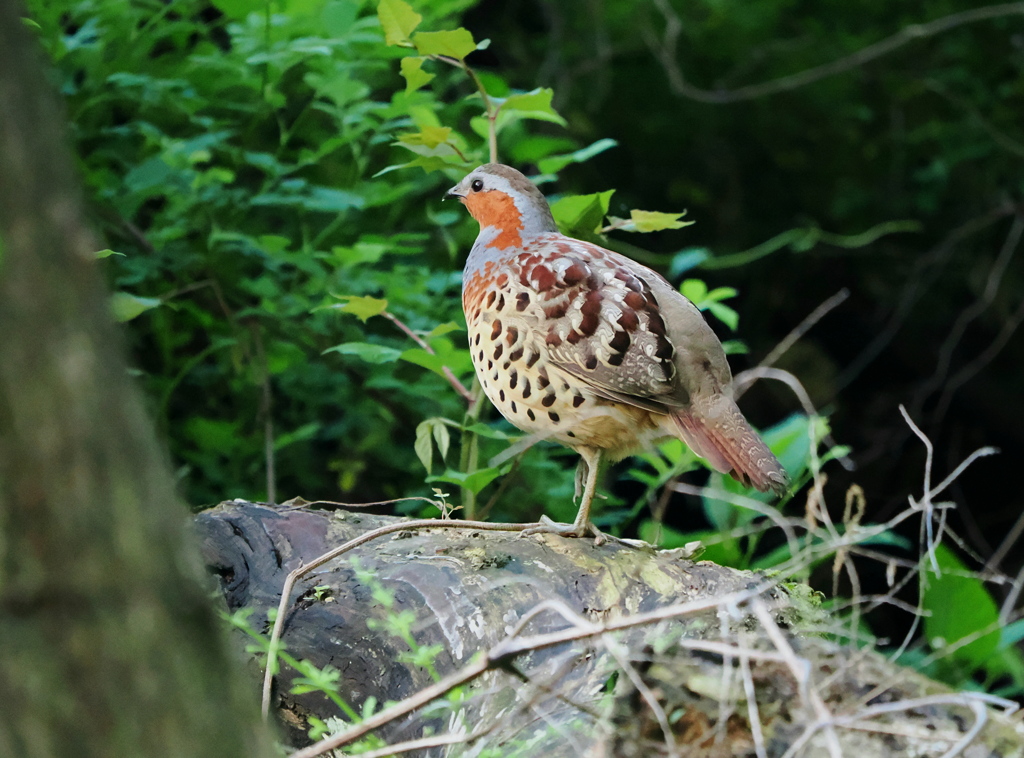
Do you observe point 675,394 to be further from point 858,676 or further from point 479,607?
point 858,676

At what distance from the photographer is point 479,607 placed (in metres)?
1.87

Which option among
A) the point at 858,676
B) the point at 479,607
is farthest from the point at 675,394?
the point at 858,676

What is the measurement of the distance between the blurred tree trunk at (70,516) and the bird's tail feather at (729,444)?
4.59 ft

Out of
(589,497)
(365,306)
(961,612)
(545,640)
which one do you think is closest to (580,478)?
(589,497)

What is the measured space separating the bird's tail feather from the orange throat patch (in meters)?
0.61

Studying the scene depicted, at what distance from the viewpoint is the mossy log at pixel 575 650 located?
1.06 m

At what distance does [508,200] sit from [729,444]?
823mm

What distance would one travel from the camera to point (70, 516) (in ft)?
2.59

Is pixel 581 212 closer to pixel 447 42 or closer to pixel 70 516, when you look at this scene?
pixel 447 42

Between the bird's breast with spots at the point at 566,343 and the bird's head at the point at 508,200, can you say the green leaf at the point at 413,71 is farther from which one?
the bird's breast with spots at the point at 566,343

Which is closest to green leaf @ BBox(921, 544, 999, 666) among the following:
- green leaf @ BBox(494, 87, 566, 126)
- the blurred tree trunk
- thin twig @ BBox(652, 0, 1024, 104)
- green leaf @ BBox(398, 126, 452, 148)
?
green leaf @ BBox(494, 87, 566, 126)

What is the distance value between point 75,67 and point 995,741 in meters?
3.20

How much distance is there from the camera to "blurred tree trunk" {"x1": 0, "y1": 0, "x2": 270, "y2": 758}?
2.57 ft

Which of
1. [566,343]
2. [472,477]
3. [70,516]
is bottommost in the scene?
[472,477]
